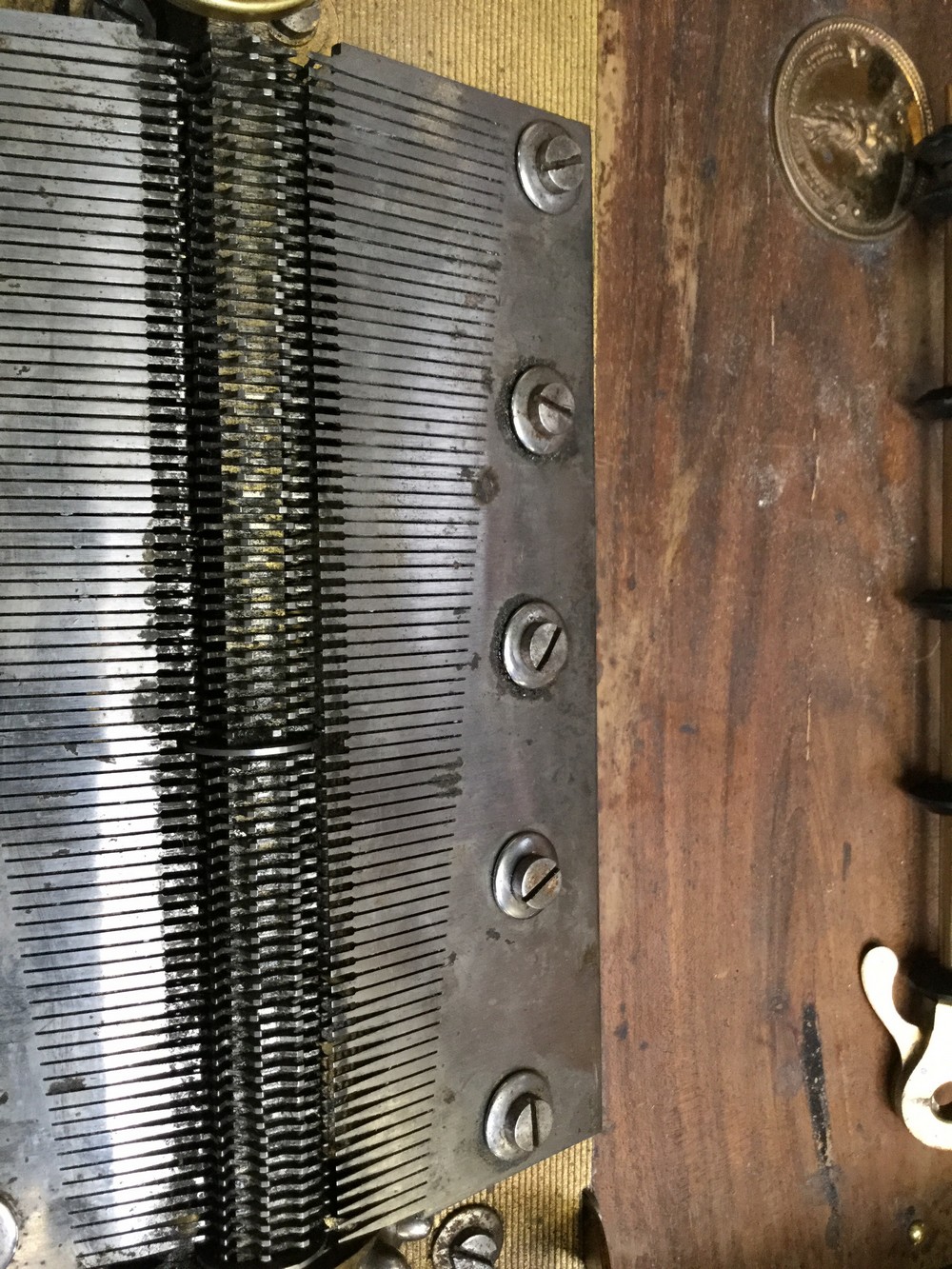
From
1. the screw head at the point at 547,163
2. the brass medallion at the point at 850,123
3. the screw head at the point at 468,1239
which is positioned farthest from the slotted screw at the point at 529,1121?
the brass medallion at the point at 850,123

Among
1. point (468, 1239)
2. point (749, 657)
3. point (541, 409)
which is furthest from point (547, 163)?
point (468, 1239)

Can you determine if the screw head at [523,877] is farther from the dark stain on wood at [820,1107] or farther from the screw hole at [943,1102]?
the screw hole at [943,1102]

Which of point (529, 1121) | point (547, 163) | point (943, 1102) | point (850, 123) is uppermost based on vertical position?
point (850, 123)

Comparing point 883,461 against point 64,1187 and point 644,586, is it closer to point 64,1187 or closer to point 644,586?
point 644,586

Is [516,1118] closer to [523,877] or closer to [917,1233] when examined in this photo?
[523,877]

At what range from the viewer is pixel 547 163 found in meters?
0.80

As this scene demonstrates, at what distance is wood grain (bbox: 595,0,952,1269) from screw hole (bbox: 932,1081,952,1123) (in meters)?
0.06

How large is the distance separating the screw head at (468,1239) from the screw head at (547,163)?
84 centimetres

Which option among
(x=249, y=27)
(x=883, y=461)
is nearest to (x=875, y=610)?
(x=883, y=461)

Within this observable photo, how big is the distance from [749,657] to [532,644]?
0.31 m

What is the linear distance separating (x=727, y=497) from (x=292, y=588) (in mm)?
504

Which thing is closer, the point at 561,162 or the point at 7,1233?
the point at 7,1233

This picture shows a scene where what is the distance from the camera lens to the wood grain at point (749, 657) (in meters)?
0.96

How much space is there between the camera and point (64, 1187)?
2.11ft
